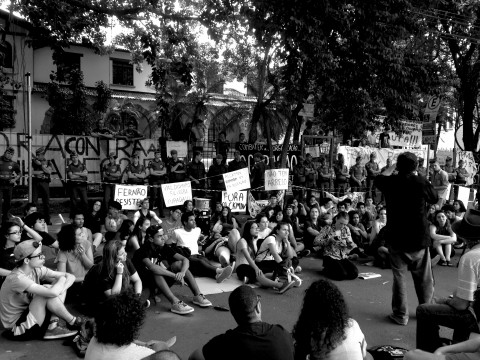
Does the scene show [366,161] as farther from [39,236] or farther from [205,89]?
[39,236]

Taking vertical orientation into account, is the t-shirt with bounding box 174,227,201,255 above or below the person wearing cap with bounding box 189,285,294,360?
below

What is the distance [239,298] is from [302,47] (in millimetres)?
9262

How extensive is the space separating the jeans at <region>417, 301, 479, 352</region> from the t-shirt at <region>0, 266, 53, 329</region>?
3.80 m

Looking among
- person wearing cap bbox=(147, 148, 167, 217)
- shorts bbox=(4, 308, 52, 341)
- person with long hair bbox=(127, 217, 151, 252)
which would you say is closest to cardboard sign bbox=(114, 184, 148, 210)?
person wearing cap bbox=(147, 148, 167, 217)

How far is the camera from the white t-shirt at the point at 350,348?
3.26 meters

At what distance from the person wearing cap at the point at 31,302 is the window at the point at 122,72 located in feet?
93.3

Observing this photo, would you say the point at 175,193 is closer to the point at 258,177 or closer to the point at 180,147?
the point at 258,177

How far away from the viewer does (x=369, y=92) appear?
1476 cm

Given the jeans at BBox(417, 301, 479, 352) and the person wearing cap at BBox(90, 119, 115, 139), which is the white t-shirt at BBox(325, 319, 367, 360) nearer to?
the jeans at BBox(417, 301, 479, 352)

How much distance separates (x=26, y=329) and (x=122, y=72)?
95.5 ft

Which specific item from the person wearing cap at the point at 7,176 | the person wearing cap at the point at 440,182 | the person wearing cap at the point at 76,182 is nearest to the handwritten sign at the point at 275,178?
the person wearing cap at the point at 76,182

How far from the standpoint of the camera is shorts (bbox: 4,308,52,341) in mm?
5266

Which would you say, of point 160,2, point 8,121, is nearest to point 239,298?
point 160,2

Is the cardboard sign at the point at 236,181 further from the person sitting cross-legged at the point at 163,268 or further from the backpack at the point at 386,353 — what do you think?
the backpack at the point at 386,353
